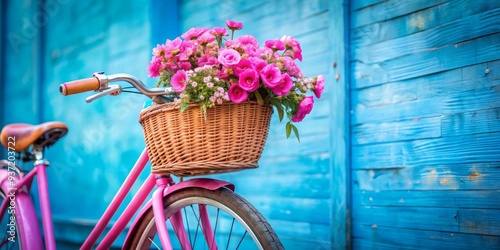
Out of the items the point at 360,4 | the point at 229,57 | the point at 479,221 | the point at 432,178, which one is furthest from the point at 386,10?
the point at 229,57

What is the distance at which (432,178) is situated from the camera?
2986 mm

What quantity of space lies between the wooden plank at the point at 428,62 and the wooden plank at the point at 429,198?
22.7 inches

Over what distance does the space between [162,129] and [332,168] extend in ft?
4.74

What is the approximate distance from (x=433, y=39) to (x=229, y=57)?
4.25 ft

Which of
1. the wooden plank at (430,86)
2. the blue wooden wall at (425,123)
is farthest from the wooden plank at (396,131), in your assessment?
the wooden plank at (430,86)

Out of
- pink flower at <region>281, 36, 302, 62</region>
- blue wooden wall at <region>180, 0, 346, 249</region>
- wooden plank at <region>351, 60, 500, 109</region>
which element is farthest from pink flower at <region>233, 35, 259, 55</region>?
blue wooden wall at <region>180, 0, 346, 249</region>

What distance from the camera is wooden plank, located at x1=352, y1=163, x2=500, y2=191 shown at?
2.76m

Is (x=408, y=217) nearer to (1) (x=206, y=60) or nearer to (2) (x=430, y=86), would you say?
(2) (x=430, y=86)

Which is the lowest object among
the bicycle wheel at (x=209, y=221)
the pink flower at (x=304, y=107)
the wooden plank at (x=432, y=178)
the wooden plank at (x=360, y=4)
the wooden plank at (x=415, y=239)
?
the wooden plank at (x=415, y=239)

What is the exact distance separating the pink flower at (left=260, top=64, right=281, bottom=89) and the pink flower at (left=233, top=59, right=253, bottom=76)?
0.06 metres

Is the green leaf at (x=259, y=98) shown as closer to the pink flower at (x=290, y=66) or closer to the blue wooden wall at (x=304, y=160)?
the pink flower at (x=290, y=66)

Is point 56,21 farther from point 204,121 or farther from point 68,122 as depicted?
point 204,121

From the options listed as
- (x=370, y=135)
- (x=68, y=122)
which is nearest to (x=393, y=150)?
(x=370, y=135)

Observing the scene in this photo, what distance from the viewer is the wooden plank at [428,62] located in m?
2.79
